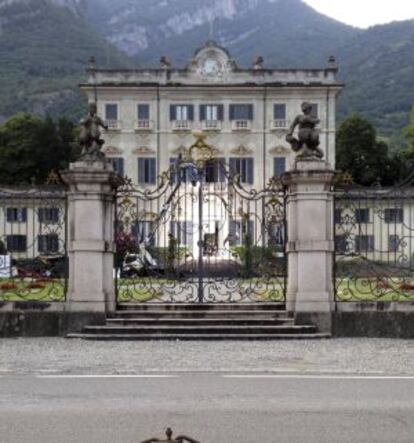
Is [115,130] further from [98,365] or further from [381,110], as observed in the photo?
[381,110]

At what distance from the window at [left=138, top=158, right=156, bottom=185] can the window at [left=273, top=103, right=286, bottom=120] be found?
31.2ft

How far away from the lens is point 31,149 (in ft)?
262

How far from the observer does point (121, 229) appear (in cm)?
1991

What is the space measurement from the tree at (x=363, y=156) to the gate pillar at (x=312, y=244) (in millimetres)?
61049

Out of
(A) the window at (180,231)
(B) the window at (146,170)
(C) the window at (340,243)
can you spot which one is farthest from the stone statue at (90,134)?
(B) the window at (146,170)

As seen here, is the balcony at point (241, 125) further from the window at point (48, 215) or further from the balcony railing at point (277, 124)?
the window at point (48, 215)

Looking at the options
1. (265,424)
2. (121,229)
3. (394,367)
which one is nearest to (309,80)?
(121,229)

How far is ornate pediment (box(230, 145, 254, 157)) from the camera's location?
63.8 m

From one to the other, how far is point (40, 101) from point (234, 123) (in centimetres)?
6504

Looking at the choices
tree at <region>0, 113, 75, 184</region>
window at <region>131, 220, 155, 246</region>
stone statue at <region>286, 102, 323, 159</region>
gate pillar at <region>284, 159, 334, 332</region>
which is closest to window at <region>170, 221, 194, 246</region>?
window at <region>131, 220, 155, 246</region>

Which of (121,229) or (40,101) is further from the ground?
(40,101)

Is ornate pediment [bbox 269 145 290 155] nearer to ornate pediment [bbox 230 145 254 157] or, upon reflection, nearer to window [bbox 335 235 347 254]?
ornate pediment [bbox 230 145 254 157]

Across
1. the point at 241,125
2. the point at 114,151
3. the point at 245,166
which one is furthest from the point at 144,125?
the point at 245,166

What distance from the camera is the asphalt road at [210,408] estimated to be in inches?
310
